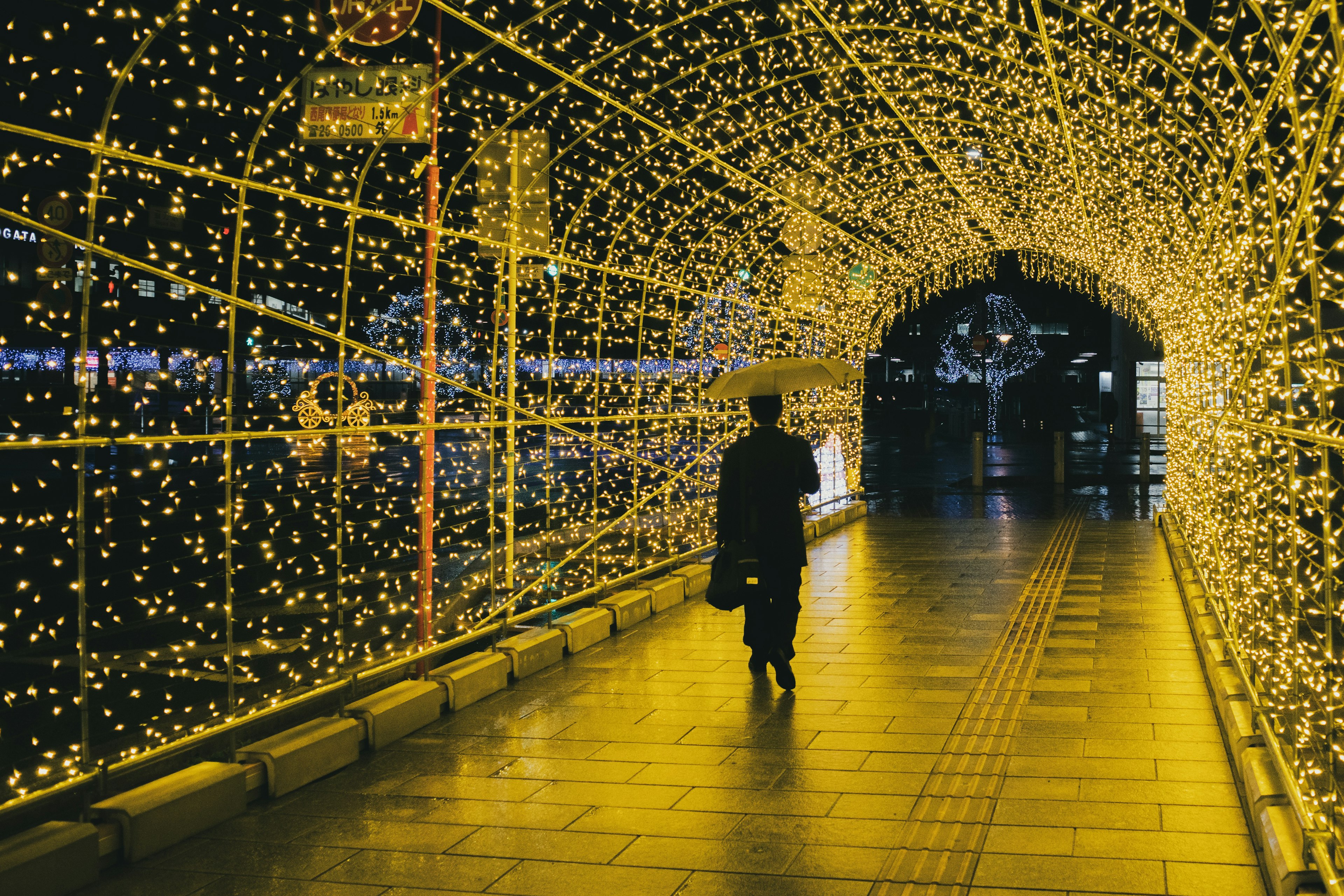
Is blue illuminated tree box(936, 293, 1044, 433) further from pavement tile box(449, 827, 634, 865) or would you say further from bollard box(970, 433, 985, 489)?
pavement tile box(449, 827, 634, 865)

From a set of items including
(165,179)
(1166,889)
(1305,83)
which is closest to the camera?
(1166,889)

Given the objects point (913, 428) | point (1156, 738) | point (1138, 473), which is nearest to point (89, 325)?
point (1156, 738)

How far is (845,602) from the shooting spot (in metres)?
9.39

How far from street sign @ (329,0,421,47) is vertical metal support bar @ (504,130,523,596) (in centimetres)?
108

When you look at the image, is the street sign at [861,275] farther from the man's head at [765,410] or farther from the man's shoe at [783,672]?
the man's shoe at [783,672]

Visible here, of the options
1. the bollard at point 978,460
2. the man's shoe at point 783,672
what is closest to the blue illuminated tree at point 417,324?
the man's shoe at point 783,672

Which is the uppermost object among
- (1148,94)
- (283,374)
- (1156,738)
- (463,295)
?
(1148,94)

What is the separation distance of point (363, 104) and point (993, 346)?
4491cm

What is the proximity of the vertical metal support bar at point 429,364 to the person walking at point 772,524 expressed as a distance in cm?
159

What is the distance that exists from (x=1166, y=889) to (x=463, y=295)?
5.23 metres

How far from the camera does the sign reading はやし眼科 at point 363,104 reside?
602 cm

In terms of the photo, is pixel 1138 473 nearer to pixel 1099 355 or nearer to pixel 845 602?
pixel 845 602

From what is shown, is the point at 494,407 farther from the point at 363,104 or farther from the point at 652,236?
the point at 652,236

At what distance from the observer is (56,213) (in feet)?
18.5
